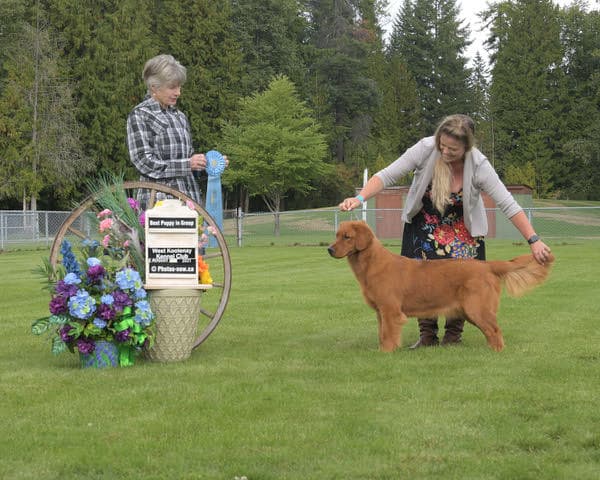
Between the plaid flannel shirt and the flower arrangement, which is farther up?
the plaid flannel shirt

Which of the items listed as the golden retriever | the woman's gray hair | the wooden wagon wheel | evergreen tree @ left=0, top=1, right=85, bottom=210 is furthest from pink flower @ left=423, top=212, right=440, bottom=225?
evergreen tree @ left=0, top=1, right=85, bottom=210

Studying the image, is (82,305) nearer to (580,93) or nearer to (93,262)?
(93,262)

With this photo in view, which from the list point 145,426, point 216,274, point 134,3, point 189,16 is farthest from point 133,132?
point 189,16

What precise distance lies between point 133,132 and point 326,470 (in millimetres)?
3473

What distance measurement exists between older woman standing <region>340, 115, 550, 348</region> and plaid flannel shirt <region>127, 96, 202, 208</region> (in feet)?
4.53

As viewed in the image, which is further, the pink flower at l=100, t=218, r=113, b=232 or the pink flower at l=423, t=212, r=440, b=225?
the pink flower at l=423, t=212, r=440, b=225

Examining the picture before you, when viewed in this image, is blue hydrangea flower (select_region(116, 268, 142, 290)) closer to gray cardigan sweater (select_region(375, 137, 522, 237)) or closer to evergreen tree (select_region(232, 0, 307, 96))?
gray cardigan sweater (select_region(375, 137, 522, 237))

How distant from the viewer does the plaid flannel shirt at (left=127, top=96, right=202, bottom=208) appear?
617cm

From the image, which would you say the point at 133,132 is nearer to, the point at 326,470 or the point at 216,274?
the point at 326,470

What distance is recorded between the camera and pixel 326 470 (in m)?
3.48

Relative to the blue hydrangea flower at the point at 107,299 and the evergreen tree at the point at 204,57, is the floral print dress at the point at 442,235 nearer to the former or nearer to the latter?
the blue hydrangea flower at the point at 107,299

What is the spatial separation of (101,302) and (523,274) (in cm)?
305

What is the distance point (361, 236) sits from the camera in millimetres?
6238

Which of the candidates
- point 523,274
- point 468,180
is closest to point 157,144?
point 468,180
